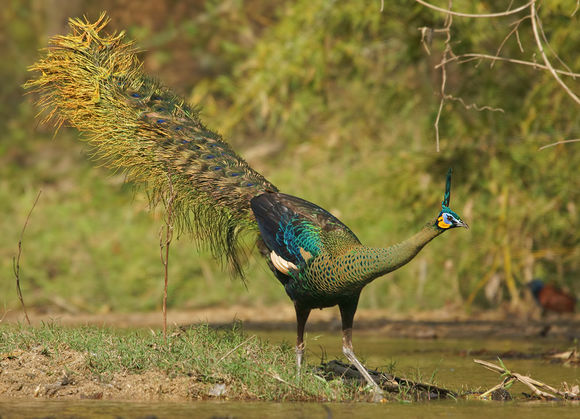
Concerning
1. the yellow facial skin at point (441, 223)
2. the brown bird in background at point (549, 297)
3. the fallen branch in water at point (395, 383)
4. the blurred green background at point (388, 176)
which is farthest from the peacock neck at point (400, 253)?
the brown bird in background at point (549, 297)

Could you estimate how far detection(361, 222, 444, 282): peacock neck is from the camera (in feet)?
20.2

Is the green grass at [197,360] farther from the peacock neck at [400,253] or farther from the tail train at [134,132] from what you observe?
the tail train at [134,132]

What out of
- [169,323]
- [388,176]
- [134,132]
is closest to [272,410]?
[134,132]

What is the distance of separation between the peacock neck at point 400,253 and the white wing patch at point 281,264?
0.75m

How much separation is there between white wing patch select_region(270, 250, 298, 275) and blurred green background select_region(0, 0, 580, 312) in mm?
4297

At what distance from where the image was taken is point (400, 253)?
6.19m

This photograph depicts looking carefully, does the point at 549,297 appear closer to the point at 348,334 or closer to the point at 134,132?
the point at 348,334

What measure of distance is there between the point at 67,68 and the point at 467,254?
22.8 feet

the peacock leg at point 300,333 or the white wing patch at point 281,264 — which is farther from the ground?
the white wing patch at point 281,264

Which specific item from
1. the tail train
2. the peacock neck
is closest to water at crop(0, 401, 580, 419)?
the peacock neck

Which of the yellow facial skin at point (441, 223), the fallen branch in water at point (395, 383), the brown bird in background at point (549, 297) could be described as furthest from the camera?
the brown bird in background at point (549, 297)

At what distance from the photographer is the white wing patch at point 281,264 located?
6829 millimetres

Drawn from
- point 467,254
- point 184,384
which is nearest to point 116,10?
point 467,254

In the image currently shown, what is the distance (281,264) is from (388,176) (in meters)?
6.64
